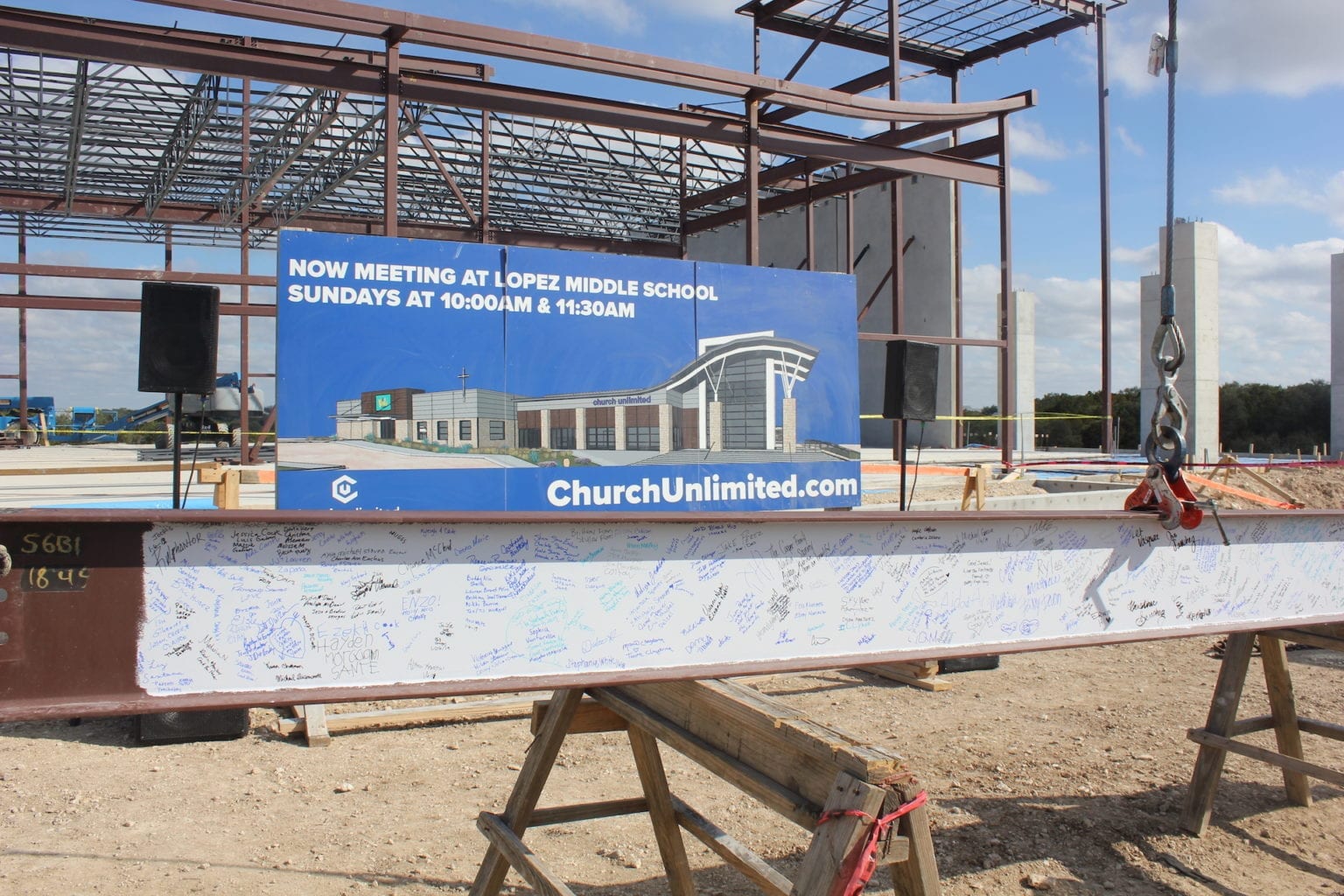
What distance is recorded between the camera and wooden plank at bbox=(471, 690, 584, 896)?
3877 mm

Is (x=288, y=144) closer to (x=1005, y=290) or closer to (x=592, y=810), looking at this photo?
(x=1005, y=290)

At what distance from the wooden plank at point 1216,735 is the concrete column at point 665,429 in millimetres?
4855

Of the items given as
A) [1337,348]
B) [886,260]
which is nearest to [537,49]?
[886,260]

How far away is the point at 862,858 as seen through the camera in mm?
2508

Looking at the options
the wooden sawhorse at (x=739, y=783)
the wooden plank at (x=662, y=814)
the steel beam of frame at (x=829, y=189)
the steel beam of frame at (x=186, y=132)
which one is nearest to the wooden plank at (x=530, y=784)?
the wooden sawhorse at (x=739, y=783)

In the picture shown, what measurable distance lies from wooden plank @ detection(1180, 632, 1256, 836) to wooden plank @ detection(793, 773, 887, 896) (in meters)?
3.67

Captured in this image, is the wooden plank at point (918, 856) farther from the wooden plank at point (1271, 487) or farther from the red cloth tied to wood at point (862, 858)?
the wooden plank at point (1271, 487)

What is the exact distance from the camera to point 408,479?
793 centimetres

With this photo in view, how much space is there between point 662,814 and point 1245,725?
3.61m

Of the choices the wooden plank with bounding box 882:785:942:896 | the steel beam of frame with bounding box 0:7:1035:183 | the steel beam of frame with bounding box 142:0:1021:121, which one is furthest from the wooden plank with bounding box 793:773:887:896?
the steel beam of frame with bounding box 0:7:1035:183

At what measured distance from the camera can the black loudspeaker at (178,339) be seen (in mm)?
3703

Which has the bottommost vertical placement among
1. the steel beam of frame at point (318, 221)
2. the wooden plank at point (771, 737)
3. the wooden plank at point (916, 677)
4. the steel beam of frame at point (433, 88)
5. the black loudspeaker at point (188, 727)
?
the wooden plank at point (916, 677)

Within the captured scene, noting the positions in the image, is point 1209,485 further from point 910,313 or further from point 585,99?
point 910,313

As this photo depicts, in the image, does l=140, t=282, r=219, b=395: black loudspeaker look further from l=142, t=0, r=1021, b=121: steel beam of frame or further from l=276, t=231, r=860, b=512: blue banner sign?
l=142, t=0, r=1021, b=121: steel beam of frame
